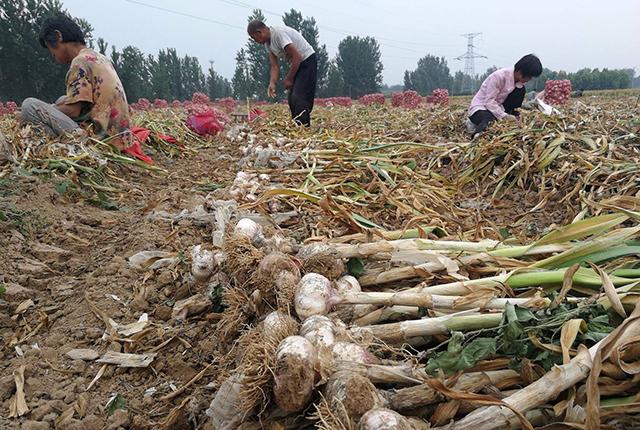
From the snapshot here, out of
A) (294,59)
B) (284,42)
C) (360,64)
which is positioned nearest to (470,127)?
(294,59)

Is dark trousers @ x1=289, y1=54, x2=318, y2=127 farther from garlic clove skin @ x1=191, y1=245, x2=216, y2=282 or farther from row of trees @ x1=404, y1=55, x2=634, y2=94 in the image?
row of trees @ x1=404, y1=55, x2=634, y2=94

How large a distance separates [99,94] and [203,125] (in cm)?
265

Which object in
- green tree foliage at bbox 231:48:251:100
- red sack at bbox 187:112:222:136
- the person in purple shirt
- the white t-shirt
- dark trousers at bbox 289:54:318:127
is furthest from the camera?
green tree foliage at bbox 231:48:251:100

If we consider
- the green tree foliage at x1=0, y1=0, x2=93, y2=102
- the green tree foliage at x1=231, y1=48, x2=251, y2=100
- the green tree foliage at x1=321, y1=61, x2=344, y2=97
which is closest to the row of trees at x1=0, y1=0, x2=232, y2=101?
the green tree foliage at x1=0, y1=0, x2=93, y2=102

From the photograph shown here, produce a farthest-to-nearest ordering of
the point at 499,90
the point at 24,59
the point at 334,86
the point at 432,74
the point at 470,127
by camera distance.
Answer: the point at 432,74 < the point at 334,86 < the point at 24,59 < the point at 470,127 < the point at 499,90

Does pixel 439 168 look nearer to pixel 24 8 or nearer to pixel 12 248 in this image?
pixel 12 248

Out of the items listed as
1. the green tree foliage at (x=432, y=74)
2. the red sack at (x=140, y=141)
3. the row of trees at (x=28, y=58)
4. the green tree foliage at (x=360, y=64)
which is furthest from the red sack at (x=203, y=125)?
the green tree foliage at (x=432, y=74)

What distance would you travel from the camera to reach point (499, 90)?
191 inches

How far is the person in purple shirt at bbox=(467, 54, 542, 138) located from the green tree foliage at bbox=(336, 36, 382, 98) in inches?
1565

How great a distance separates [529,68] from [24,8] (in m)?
30.8

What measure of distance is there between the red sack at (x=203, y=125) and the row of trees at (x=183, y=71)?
2173 cm

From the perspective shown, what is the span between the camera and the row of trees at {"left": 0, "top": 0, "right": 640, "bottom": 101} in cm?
2467

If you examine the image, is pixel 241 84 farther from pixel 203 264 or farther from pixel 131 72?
pixel 203 264

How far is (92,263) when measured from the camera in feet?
7.01
